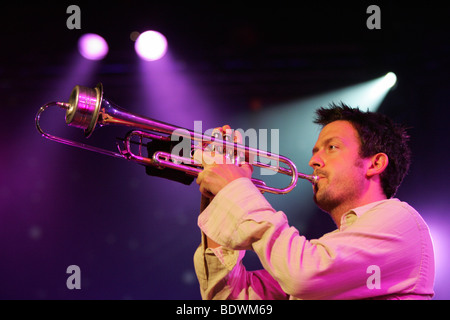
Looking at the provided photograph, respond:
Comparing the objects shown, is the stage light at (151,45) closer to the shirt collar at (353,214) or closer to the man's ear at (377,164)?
the man's ear at (377,164)

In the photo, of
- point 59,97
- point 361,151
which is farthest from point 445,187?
point 59,97

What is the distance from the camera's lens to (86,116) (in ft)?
5.92

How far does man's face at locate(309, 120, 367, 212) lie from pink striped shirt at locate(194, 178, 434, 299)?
310mm

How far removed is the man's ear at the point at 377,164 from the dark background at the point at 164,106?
202 cm

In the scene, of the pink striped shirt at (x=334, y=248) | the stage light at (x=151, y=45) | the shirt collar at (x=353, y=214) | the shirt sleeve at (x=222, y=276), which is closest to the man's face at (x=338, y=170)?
the shirt collar at (x=353, y=214)

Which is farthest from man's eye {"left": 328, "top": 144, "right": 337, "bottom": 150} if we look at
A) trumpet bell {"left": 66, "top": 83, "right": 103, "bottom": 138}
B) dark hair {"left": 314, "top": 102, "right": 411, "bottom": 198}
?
trumpet bell {"left": 66, "top": 83, "right": 103, "bottom": 138}

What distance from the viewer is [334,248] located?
143cm

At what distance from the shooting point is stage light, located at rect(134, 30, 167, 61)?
397cm

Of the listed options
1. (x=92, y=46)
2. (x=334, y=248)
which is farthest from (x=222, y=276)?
(x=92, y=46)

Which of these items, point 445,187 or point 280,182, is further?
point 280,182

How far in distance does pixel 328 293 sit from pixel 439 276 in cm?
289

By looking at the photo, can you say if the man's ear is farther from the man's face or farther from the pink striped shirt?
the pink striped shirt
